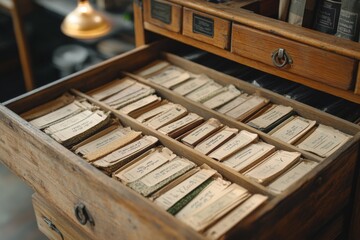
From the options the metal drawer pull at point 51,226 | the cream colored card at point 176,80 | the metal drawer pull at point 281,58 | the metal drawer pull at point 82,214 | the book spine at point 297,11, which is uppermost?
the book spine at point 297,11

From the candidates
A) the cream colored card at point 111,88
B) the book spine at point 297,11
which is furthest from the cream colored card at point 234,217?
the cream colored card at point 111,88

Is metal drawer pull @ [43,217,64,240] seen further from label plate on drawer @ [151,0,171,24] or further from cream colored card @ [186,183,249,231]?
label plate on drawer @ [151,0,171,24]

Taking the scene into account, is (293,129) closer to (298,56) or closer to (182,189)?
(298,56)

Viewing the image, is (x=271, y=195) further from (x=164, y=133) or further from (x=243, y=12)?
(x=243, y=12)

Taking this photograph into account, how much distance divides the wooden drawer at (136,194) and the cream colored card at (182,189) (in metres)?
0.04

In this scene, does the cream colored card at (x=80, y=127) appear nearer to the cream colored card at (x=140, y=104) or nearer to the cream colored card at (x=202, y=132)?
the cream colored card at (x=140, y=104)

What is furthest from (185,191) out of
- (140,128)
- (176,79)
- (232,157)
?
(176,79)

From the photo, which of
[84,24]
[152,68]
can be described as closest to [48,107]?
[152,68]

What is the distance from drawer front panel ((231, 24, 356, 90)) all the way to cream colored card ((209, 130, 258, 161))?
0.21 meters

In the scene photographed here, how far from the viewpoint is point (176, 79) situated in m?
1.66

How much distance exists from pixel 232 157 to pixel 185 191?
0.18m

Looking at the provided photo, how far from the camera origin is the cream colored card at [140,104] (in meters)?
1.51

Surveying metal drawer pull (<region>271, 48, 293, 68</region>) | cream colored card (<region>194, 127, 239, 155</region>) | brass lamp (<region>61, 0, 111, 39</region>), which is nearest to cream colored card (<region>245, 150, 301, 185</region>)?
cream colored card (<region>194, 127, 239, 155</region>)

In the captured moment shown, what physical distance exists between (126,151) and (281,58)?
487mm
